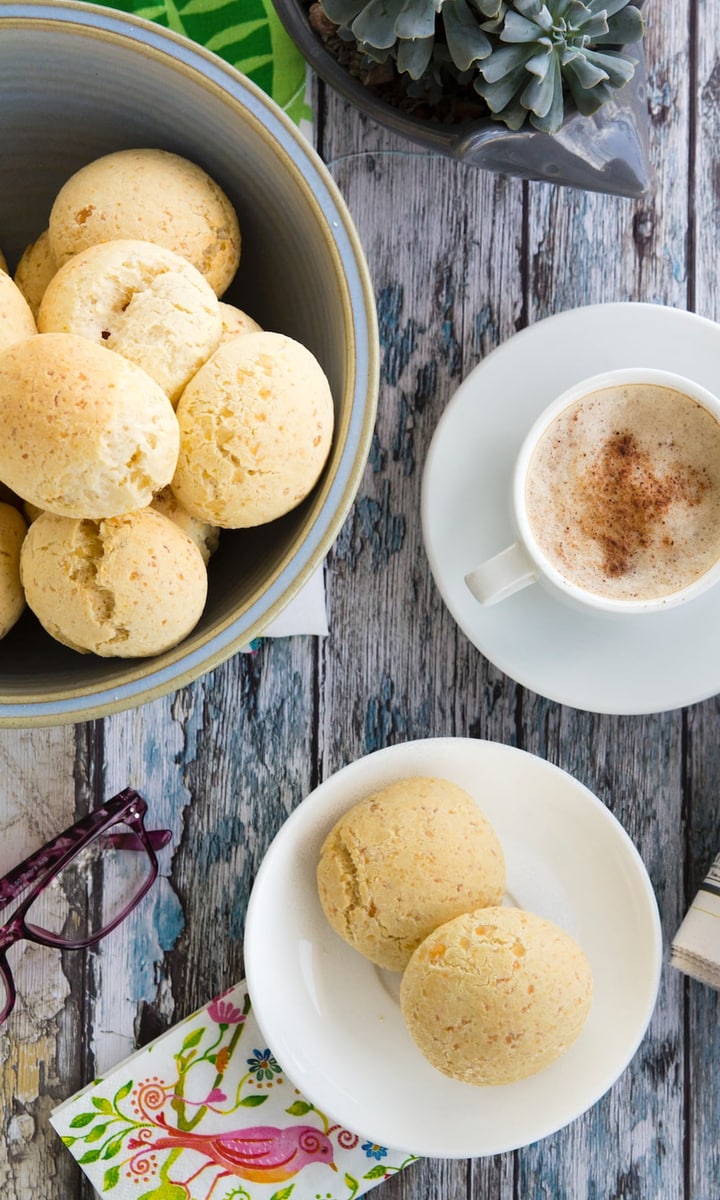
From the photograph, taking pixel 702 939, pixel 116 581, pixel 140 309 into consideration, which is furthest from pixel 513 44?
pixel 702 939

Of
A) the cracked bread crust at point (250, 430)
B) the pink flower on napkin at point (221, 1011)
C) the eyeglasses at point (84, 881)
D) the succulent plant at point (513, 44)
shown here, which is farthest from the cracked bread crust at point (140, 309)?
the pink flower on napkin at point (221, 1011)

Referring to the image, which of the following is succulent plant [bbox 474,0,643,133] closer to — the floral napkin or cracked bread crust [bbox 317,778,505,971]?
cracked bread crust [bbox 317,778,505,971]

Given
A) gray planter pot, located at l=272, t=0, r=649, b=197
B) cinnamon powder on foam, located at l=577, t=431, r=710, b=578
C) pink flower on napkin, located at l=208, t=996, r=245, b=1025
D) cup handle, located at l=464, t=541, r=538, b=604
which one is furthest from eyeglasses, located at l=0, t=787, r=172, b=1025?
gray planter pot, located at l=272, t=0, r=649, b=197

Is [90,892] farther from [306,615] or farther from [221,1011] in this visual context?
[306,615]

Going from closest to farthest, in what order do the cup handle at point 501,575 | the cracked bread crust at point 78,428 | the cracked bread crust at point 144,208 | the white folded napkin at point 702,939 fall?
1. the cracked bread crust at point 78,428
2. the cracked bread crust at point 144,208
3. the cup handle at point 501,575
4. the white folded napkin at point 702,939

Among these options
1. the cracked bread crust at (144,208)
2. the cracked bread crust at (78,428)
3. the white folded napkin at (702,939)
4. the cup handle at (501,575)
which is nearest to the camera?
the cracked bread crust at (78,428)

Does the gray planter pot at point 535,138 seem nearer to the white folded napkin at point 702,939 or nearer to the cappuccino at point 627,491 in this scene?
the cappuccino at point 627,491

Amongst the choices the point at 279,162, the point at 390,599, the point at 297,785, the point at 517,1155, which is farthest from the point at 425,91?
the point at 517,1155
